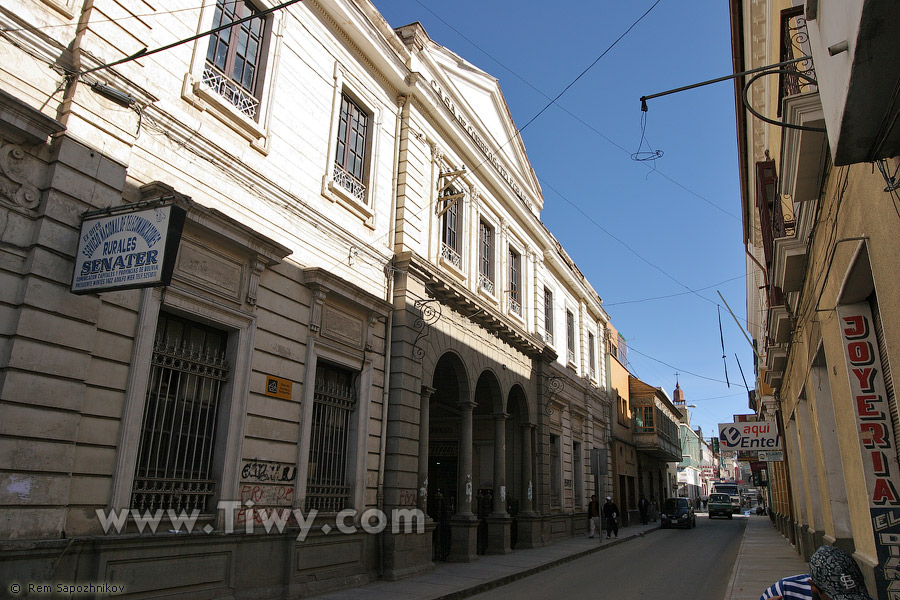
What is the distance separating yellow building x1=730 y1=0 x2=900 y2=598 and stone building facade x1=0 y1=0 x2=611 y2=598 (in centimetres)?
594

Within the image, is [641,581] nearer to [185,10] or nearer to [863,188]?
[863,188]

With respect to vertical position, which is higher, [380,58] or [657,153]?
[380,58]

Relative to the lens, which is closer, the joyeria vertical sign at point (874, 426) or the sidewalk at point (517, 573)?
the joyeria vertical sign at point (874, 426)

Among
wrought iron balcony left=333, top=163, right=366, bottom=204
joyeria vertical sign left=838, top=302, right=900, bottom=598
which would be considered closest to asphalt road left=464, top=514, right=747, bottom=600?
joyeria vertical sign left=838, top=302, right=900, bottom=598

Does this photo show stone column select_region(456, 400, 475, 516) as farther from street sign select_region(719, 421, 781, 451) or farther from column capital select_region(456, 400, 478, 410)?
street sign select_region(719, 421, 781, 451)

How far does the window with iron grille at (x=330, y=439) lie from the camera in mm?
10516

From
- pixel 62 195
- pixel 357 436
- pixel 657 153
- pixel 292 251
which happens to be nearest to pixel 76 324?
pixel 62 195

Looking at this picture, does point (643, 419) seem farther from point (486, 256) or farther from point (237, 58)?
point (237, 58)

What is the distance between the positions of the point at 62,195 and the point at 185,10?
11.4 ft

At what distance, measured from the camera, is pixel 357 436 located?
452 inches

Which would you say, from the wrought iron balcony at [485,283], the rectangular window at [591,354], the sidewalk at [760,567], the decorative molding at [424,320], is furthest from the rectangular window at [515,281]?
the rectangular window at [591,354]

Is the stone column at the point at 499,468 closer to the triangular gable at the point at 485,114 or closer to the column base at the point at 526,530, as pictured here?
the column base at the point at 526,530

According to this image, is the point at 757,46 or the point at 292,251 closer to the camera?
the point at 292,251

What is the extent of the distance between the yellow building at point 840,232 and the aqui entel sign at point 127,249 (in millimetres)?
5328
